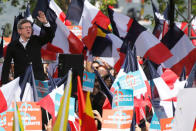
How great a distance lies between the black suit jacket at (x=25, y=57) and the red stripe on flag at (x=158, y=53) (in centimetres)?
137

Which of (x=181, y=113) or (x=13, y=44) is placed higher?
(x=13, y=44)

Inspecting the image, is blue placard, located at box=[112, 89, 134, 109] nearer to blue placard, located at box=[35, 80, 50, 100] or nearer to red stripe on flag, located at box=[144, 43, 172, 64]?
blue placard, located at box=[35, 80, 50, 100]

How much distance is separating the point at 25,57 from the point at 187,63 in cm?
204

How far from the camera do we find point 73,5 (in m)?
9.82

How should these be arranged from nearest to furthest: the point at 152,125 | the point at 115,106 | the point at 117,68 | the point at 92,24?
the point at 152,125, the point at 115,106, the point at 117,68, the point at 92,24

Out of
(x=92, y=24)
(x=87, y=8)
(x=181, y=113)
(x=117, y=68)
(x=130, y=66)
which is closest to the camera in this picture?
(x=181, y=113)

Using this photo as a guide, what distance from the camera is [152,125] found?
5590 millimetres

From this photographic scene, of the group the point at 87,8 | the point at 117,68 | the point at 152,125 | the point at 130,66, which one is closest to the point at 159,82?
the point at 130,66

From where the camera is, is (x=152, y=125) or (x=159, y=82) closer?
(x=152, y=125)

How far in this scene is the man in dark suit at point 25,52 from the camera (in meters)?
7.20

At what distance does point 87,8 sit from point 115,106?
3.79 meters

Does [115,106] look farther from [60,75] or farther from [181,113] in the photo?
[181,113]

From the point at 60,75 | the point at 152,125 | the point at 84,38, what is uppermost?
the point at 84,38

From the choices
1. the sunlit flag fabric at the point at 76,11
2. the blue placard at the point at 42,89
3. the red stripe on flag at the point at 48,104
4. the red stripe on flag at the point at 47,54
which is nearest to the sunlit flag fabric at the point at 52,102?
the red stripe on flag at the point at 48,104
